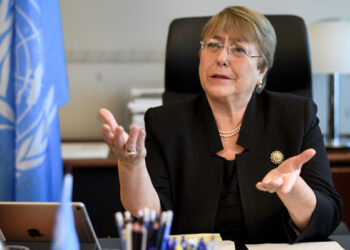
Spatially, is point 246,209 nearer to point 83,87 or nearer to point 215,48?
point 215,48

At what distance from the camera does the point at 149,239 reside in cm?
68

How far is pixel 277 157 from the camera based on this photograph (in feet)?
4.48

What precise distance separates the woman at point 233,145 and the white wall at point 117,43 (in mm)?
1205

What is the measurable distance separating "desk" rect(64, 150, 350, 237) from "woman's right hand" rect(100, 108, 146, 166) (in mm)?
1153

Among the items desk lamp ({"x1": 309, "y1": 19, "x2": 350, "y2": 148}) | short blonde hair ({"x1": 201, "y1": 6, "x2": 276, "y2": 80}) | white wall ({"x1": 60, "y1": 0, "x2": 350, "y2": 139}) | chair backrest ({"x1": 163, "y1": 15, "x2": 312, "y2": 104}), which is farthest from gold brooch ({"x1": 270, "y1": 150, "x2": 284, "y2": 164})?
white wall ({"x1": 60, "y1": 0, "x2": 350, "y2": 139})

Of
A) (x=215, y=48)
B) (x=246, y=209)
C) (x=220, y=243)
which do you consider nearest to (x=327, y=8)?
(x=215, y=48)

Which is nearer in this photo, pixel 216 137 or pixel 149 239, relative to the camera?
pixel 149 239

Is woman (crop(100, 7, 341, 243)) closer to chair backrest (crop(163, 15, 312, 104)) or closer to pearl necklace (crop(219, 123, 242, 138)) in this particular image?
pearl necklace (crop(219, 123, 242, 138))

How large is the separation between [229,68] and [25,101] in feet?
2.79

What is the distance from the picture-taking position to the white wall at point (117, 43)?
2594 millimetres

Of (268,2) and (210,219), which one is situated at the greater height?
(268,2)

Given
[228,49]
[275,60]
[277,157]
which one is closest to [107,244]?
[277,157]

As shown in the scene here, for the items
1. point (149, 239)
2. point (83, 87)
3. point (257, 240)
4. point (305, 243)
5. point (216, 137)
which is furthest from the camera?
point (83, 87)

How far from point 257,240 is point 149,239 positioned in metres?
0.66
